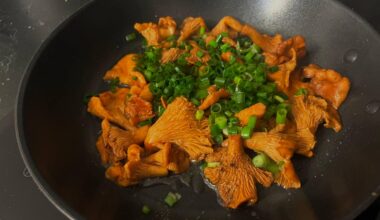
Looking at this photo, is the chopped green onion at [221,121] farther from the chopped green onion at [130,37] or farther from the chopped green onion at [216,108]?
the chopped green onion at [130,37]

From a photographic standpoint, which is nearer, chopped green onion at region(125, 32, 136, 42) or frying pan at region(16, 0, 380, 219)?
frying pan at region(16, 0, 380, 219)

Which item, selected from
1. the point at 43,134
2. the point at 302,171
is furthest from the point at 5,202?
the point at 302,171

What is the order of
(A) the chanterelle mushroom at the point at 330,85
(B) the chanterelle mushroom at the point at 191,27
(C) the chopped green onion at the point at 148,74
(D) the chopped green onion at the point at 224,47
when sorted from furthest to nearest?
(B) the chanterelle mushroom at the point at 191,27 < (D) the chopped green onion at the point at 224,47 < (C) the chopped green onion at the point at 148,74 < (A) the chanterelle mushroom at the point at 330,85

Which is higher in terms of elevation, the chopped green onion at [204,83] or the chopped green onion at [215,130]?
the chopped green onion at [204,83]

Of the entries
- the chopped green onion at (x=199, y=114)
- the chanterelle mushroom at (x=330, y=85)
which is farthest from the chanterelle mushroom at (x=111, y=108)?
the chanterelle mushroom at (x=330, y=85)

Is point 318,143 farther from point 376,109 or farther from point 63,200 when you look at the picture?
point 63,200

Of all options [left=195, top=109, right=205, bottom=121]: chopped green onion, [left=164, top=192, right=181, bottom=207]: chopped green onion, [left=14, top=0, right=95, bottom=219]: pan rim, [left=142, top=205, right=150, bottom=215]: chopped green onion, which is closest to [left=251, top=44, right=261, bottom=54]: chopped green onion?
[left=195, top=109, right=205, bottom=121]: chopped green onion

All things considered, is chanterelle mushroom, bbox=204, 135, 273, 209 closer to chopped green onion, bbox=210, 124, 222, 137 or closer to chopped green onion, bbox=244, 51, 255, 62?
chopped green onion, bbox=210, 124, 222, 137

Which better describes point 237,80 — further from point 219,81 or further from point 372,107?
point 372,107
